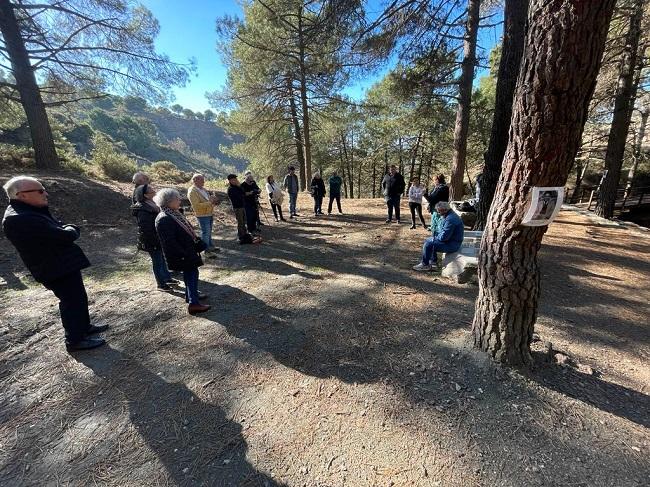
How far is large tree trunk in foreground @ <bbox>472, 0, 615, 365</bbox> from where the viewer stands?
171cm

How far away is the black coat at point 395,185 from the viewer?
766cm

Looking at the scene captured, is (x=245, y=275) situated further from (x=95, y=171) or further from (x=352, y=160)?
(x=352, y=160)

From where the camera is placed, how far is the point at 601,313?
3.64 metres

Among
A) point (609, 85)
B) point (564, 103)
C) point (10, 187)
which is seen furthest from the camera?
point (609, 85)

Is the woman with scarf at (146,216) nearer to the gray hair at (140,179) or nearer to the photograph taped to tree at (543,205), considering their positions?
the gray hair at (140,179)

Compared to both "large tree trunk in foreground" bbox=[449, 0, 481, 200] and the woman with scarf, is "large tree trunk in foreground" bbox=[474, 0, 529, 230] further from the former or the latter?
the woman with scarf

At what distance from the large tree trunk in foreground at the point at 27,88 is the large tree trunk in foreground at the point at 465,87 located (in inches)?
468

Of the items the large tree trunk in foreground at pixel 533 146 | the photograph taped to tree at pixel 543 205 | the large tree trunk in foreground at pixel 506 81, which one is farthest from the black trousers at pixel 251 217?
the photograph taped to tree at pixel 543 205

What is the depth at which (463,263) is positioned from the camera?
4.32 meters

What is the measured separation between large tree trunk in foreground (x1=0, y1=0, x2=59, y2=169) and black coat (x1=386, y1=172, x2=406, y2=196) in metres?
10.2

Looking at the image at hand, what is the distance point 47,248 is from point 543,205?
12.8 ft

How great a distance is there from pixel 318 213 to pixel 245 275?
5.28 metres

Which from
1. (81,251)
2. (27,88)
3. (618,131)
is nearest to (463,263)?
(81,251)

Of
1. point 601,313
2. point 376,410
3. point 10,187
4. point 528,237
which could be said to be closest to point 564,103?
point 528,237
